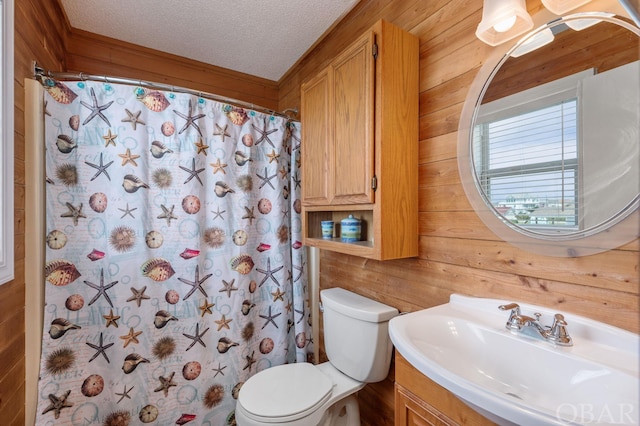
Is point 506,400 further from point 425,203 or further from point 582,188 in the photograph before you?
point 425,203

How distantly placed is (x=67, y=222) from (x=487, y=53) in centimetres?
190

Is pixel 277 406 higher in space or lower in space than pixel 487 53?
lower

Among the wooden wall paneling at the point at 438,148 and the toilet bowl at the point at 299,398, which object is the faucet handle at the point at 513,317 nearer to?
the wooden wall paneling at the point at 438,148

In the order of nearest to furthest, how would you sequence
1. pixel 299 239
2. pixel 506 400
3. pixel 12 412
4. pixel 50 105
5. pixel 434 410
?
1. pixel 506 400
2. pixel 434 410
3. pixel 12 412
4. pixel 50 105
5. pixel 299 239

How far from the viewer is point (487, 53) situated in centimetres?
99

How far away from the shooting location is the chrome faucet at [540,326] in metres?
0.73

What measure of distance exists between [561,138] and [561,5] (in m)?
0.39

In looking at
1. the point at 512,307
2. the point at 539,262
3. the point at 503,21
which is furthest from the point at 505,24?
the point at 512,307

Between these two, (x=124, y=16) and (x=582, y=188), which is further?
(x=124, y=16)

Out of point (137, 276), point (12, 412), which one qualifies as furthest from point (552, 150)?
point (12, 412)

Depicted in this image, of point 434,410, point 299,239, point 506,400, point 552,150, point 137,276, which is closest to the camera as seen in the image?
point 506,400

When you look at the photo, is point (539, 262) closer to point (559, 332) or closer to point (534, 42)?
point (559, 332)

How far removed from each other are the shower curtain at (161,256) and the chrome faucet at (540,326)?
1299 millimetres

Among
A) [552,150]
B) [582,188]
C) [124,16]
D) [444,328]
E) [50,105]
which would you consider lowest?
[444,328]
